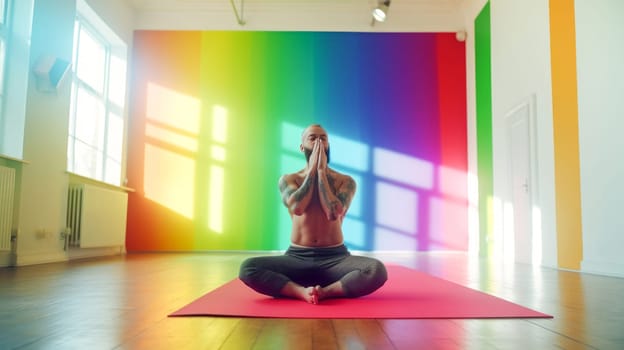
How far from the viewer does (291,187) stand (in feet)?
7.69

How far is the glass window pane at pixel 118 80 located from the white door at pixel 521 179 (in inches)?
209

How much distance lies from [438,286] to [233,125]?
4998mm

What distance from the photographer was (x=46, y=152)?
4711 millimetres

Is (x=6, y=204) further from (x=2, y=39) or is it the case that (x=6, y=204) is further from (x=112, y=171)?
(x=112, y=171)

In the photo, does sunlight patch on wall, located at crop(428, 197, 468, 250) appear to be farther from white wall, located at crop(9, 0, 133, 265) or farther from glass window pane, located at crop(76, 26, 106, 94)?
glass window pane, located at crop(76, 26, 106, 94)

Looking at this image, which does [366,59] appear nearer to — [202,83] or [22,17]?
[202,83]

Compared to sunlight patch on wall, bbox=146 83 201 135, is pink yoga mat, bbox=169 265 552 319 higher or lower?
lower

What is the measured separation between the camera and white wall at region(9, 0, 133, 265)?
4387mm

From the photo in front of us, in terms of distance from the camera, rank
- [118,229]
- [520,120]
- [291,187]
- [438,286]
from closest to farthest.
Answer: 1. [291,187]
2. [438,286]
3. [520,120]
4. [118,229]

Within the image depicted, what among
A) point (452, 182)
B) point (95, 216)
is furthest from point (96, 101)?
point (452, 182)

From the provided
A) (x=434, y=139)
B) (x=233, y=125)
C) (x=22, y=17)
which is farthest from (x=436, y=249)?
(x=22, y=17)

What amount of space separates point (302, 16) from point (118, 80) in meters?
2.89

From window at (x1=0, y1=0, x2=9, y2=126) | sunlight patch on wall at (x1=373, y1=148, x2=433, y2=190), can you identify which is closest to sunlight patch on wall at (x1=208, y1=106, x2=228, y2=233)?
sunlight patch on wall at (x1=373, y1=148, x2=433, y2=190)

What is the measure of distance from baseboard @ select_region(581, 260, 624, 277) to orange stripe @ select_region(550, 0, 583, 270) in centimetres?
11
